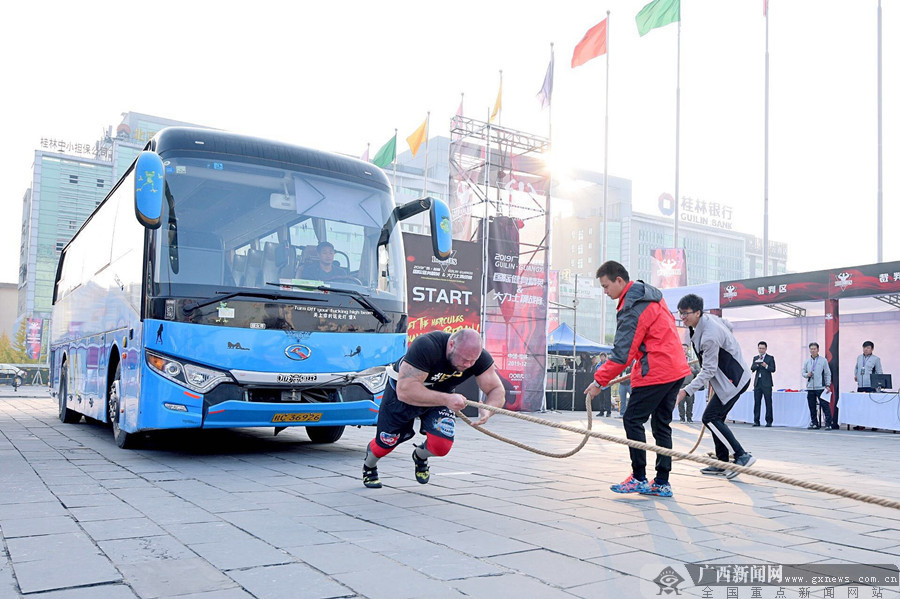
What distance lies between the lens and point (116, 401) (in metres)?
8.55

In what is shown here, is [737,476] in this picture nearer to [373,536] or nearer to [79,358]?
[373,536]

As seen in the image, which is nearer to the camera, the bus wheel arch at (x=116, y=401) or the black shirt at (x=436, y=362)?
the black shirt at (x=436, y=362)

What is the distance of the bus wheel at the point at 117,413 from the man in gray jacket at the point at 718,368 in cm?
604

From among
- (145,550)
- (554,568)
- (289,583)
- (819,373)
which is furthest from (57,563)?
(819,373)

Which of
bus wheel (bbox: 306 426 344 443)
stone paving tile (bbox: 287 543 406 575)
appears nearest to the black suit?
bus wheel (bbox: 306 426 344 443)

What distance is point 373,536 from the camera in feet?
13.8

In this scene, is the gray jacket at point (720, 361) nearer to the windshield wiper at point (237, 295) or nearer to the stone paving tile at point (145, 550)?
the windshield wiper at point (237, 295)

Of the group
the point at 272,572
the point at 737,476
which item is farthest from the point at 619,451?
the point at 272,572

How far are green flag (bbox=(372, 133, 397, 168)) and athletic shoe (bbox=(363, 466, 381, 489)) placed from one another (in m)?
24.8

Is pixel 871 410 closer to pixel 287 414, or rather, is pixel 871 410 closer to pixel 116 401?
pixel 287 414

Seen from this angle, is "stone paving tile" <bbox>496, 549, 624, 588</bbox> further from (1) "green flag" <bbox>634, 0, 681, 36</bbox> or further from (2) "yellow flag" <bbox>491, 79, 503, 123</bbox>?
(1) "green flag" <bbox>634, 0, 681, 36</bbox>

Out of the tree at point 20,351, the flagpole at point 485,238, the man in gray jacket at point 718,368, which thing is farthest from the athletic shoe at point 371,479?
the tree at point 20,351

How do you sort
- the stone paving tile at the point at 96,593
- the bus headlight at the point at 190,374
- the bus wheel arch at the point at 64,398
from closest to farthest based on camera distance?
the stone paving tile at the point at 96,593 < the bus headlight at the point at 190,374 < the bus wheel arch at the point at 64,398

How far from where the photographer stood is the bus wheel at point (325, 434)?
9750mm
